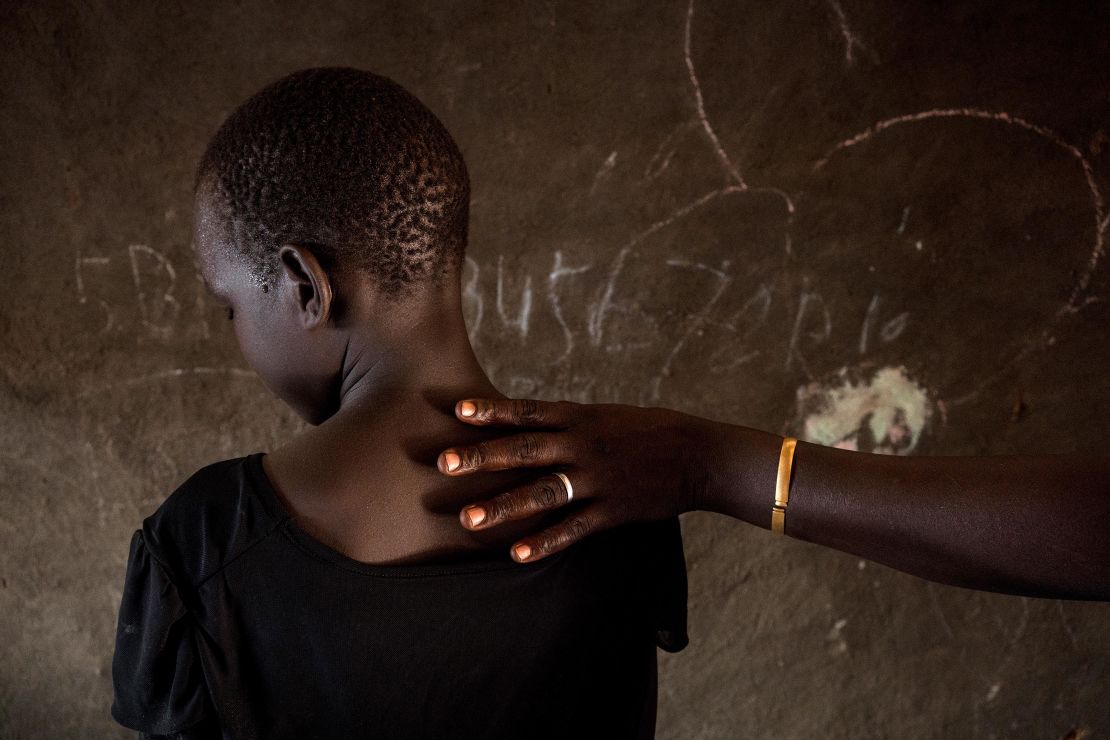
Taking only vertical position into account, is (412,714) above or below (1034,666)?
above

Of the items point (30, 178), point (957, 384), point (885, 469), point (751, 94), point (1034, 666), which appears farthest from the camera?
point (1034, 666)

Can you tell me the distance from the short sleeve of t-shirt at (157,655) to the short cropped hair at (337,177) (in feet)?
1.27

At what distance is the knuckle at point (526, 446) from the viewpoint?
966 millimetres

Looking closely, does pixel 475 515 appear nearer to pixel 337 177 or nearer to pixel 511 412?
pixel 511 412

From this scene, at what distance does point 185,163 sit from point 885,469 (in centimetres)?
172

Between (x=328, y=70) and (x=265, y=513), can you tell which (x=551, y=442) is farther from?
(x=328, y=70)

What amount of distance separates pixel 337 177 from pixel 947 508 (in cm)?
86

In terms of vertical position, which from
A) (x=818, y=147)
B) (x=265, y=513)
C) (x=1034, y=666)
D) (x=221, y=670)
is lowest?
(x=1034, y=666)

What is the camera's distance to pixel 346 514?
927mm

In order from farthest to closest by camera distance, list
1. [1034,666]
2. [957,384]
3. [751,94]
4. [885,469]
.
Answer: [1034,666]
[957,384]
[751,94]
[885,469]

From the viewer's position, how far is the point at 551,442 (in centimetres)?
100

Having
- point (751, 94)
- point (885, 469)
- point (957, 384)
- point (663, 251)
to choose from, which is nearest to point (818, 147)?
point (751, 94)

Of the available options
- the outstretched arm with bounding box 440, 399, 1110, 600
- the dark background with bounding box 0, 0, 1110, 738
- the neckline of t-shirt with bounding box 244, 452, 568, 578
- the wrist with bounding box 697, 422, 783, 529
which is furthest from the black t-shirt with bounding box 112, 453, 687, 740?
the dark background with bounding box 0, 0, 1110, 738

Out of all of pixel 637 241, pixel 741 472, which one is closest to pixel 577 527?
pixel 741 472
